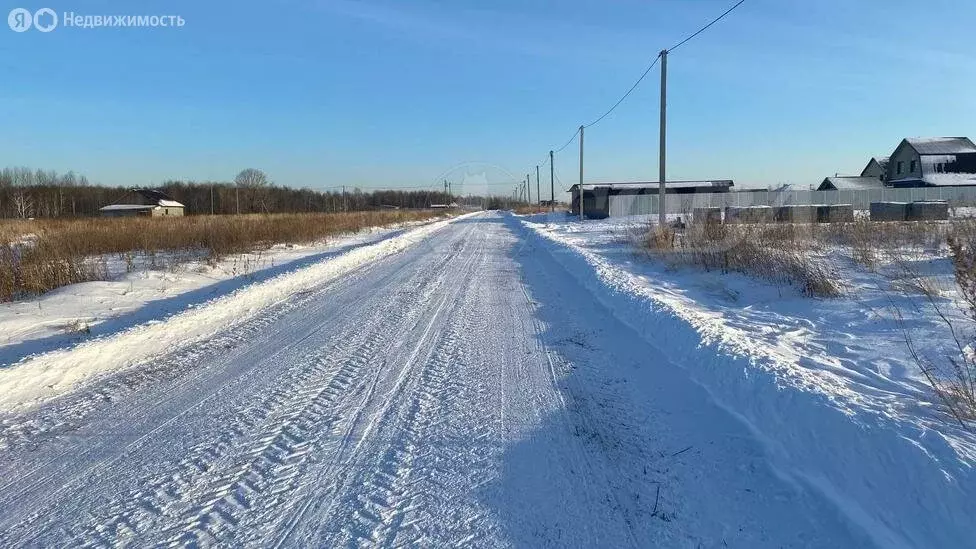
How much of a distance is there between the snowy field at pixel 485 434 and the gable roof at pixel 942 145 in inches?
2680

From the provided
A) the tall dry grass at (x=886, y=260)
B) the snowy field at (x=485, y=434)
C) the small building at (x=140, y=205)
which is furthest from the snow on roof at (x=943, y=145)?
the small building at (x=140, y=205)

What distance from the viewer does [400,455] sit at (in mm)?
4082

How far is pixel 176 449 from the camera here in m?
4.22

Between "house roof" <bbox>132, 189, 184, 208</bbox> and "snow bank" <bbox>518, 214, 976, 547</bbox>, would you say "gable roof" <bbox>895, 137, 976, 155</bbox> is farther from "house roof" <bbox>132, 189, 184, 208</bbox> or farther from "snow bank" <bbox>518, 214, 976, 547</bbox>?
"house roof" <bbox>132, 189, 184, 208</bbox>

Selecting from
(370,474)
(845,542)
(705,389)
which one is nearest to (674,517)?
(845,542)

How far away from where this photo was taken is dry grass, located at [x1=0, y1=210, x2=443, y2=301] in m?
11.2

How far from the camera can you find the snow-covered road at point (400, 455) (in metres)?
3.20

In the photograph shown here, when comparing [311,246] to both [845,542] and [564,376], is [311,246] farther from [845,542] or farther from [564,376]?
[845,542]

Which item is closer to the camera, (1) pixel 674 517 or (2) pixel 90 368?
(1) pixel 674 517

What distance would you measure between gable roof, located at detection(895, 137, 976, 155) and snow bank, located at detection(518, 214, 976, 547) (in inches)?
2795

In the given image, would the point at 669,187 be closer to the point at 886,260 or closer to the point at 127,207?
the point at 886,260

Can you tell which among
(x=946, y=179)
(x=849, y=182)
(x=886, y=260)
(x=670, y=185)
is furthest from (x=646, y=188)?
(x=886, y=260)

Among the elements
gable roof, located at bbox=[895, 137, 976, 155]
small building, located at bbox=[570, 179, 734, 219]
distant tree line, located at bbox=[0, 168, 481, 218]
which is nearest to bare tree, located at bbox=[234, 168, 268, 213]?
distant tree line, located at bbox=[0, 168, 481, 218]

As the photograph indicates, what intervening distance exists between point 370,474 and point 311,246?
73.2 ft
